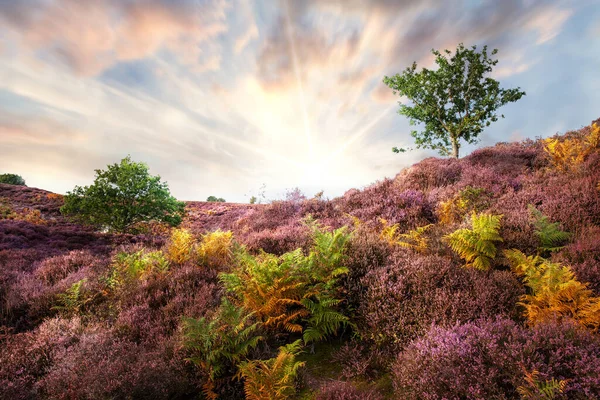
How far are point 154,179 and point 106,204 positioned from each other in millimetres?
2651

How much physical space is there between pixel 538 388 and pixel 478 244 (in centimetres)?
268

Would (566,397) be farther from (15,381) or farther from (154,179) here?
(154,179)

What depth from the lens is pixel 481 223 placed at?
16.7 ft

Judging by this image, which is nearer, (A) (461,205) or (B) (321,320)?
(B) (321,320)

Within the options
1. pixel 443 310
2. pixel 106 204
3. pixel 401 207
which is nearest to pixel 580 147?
pixel 401 207

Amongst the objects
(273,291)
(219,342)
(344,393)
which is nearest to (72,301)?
(219,342)

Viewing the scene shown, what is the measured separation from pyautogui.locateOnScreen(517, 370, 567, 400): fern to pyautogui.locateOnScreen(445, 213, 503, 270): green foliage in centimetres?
222

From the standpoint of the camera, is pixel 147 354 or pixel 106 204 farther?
pixel 106 204

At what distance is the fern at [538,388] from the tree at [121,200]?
54.8 feet

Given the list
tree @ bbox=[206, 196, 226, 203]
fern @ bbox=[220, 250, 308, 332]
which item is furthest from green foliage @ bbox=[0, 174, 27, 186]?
fern @ bbox=[220, 250, 308, 332]

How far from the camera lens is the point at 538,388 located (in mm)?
2381

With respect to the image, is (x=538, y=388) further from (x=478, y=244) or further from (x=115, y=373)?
(x=115, y=373)

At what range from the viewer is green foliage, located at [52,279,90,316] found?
18.1ft

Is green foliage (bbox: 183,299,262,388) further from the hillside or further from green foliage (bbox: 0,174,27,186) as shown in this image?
green foliage (bbox: 0,174,27,186)
